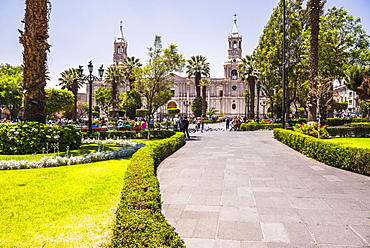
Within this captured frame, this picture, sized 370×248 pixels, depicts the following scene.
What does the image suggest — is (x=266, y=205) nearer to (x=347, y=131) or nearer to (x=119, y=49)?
(x=347, y=131)

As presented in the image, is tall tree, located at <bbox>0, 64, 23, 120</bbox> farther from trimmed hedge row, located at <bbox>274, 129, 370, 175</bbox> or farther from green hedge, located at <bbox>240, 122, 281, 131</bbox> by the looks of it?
trimmed hedge row, located at <bbox>274, 129, 370, 175</bbox>

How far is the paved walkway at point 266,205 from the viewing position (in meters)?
3.71

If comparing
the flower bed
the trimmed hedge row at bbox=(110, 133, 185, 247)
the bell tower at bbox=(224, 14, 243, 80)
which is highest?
the bell tower at bbox=(224, 14, 243, 80)

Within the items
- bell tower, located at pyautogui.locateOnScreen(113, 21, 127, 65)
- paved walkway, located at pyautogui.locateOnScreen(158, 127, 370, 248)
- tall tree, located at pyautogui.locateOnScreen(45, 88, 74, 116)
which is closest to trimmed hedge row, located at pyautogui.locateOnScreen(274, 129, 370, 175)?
paved walkway, located at pyautogui.locateOnScreen(158, 127, 370, 248)

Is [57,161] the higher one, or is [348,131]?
[348,131]

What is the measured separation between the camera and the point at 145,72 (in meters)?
16.9

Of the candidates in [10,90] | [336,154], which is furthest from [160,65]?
[10,90]

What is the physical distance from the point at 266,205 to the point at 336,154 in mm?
4702

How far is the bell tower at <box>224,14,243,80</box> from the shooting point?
75.4m

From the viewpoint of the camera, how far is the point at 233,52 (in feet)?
248

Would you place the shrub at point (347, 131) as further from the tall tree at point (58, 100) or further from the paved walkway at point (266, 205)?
the tall tree at point (58, 100)

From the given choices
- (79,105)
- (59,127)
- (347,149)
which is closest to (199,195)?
(347,149)

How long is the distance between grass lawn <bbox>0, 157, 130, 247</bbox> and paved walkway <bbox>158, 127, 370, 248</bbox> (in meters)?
1.13

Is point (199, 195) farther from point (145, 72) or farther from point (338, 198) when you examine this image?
point (145, 72)
